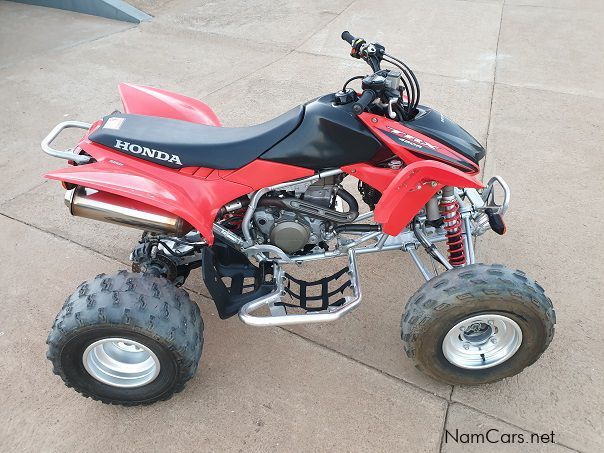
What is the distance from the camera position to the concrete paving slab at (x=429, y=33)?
6.42 m

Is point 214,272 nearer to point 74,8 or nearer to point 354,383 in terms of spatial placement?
point 354,383

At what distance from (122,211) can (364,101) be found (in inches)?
45.8

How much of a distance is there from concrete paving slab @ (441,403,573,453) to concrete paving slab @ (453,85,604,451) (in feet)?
0.17

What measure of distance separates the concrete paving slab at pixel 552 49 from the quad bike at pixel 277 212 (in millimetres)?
4287

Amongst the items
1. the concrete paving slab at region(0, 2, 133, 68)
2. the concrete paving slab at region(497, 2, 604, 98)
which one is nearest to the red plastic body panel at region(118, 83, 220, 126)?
the concrete paving slab at region(497, 2, 604, 98)

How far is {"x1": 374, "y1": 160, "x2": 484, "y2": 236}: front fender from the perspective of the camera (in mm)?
2195

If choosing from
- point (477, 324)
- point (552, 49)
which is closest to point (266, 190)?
point (477, 324)

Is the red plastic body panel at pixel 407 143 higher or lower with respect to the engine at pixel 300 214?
higher

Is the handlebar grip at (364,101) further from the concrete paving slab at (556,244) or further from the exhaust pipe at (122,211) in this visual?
the concrete paving slab at (556,244)

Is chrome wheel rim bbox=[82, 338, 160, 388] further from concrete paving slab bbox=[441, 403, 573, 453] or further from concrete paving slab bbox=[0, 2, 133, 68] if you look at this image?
concrete paving slab bbox=[0, 2, 133, 68]

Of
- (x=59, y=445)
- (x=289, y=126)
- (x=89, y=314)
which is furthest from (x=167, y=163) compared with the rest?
(x=59, y=445)

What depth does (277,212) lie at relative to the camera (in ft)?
8.24

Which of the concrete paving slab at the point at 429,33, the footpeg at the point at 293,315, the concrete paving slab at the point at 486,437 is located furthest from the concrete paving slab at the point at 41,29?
the concrete paving slab at the point at 486,437

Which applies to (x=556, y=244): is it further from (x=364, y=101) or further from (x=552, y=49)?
(x=552, y=49)
